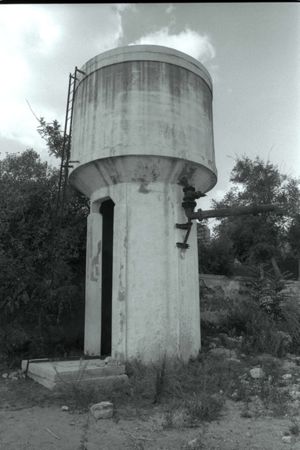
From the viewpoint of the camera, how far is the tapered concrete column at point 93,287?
9.79 metres

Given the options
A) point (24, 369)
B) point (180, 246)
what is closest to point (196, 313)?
point (180, 246)

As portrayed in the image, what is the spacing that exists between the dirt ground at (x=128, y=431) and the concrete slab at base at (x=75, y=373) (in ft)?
2.10

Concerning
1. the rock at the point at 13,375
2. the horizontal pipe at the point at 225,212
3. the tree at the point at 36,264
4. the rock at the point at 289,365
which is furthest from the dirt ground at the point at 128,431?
the horizontal pipe at the point at 225,212

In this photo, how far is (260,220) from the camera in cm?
2588

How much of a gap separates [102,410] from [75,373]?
1510mm

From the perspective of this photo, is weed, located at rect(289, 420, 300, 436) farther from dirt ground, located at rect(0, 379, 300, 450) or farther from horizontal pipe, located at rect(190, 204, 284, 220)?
horizontal pipe, located at rect(190, 204, 284, 220)

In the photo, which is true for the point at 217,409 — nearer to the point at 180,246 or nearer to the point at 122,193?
the point at 180,246

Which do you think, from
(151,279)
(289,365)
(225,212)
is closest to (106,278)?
(151,279)

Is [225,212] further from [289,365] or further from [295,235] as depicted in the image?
[295,235]

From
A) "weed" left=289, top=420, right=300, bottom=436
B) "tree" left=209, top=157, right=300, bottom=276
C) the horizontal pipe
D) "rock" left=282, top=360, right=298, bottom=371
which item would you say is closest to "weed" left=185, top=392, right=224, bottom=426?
"weed" left=289, top=420, right=300, bottom=436

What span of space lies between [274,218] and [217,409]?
21.7 meters

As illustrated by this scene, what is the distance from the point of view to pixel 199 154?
9328 mm

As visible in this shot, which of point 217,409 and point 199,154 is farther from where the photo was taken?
point 199,154

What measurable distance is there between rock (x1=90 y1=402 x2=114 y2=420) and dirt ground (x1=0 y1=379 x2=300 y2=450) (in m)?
0.07
